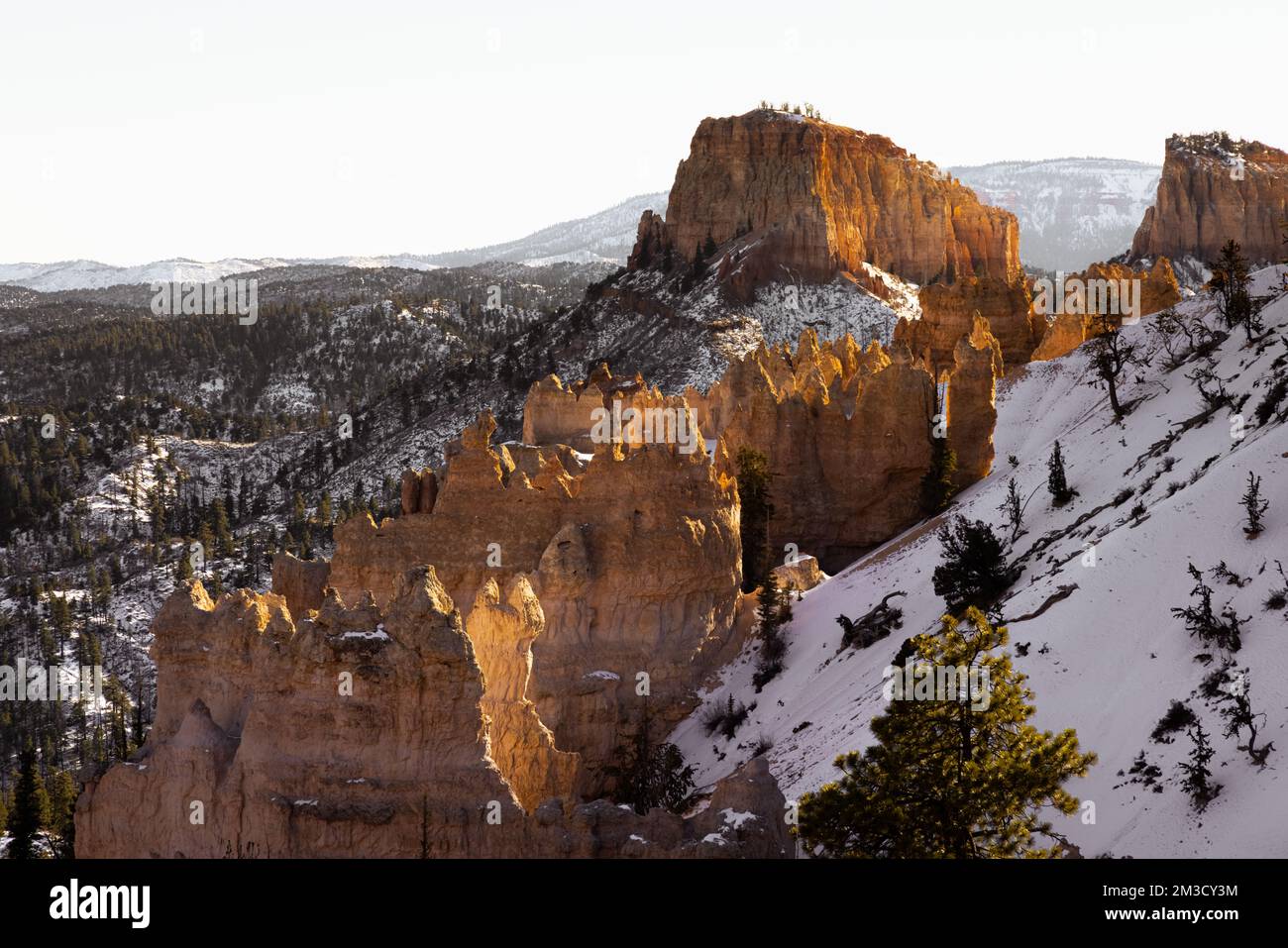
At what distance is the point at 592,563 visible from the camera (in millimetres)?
42125

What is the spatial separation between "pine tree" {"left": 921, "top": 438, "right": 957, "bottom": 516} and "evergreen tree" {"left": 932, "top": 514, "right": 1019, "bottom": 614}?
40.1 feet

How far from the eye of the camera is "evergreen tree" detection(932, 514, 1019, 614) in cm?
3956

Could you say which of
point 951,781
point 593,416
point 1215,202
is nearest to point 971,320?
point 593,416

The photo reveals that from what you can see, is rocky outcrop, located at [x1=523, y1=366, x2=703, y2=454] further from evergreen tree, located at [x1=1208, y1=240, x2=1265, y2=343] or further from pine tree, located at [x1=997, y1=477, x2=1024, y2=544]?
evergreen tree, located at [x1=1208, y1=240, x2=1265, y2=343]

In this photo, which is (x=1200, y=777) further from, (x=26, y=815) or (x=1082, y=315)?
(x=1082, y=315)

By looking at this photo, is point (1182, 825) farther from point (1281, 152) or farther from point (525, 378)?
point (1281, 152)

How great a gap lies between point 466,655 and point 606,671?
13.4 metres

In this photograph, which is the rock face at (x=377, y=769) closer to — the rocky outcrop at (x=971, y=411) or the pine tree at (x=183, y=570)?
the rocky outcrop at (x=971, y=411)

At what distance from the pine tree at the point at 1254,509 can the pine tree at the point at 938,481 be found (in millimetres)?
21331

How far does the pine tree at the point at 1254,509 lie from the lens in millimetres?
31859

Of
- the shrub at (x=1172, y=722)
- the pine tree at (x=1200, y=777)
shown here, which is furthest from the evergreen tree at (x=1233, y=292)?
the pine tree at (x=1200, y=777)
